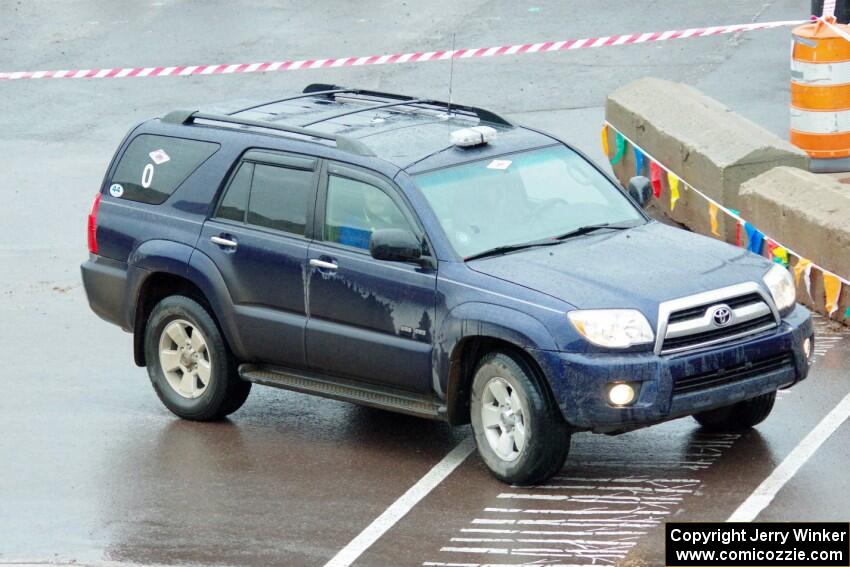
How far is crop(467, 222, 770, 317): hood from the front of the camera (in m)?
8.45

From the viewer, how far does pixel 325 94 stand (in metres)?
11.2

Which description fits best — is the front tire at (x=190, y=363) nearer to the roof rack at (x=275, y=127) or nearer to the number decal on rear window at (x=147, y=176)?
the number decal on rear window at (x=147, y=176)

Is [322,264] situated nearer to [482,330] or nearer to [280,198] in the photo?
[280,198]

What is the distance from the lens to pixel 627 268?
875cm

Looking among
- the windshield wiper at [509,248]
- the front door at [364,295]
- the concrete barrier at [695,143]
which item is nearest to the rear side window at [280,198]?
the front door at [364,295]

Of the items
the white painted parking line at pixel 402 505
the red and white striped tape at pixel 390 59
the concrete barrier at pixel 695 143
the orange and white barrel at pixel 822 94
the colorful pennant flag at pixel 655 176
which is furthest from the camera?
the red and white striped tape at pixel 390 59

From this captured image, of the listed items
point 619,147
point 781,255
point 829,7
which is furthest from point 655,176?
point 829,7

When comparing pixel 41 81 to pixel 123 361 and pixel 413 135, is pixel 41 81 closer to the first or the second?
pixel 123 361

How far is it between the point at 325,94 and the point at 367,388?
101 inches

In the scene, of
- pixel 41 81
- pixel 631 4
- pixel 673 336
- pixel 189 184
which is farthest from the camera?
pixel 631 4

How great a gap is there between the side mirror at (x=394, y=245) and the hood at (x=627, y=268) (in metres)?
0.33

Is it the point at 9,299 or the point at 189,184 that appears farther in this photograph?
the point at 9,299

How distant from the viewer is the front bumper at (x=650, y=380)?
8.27m

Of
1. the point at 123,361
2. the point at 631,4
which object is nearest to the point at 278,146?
A: the point at 123,361
